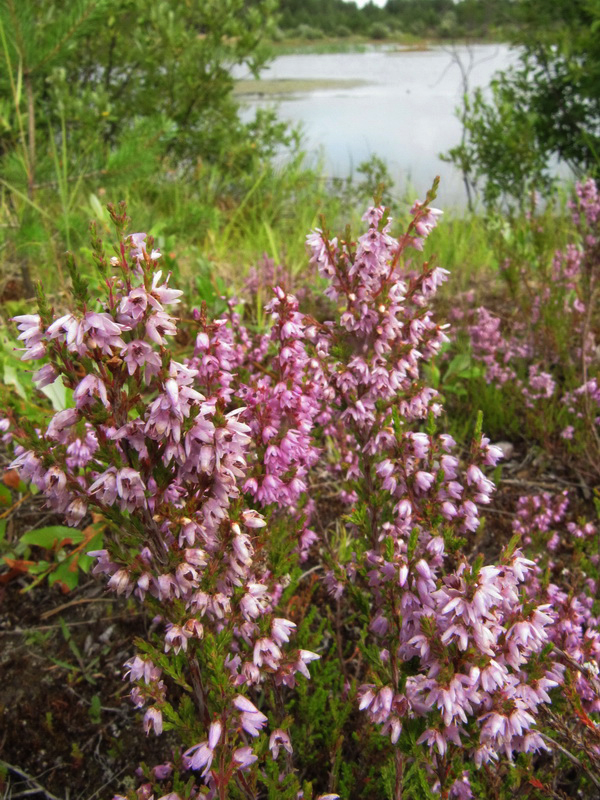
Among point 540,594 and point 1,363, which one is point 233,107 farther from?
point 540,594

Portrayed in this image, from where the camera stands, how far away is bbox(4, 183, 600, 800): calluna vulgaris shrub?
125 centimetres

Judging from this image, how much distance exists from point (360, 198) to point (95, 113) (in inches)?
176

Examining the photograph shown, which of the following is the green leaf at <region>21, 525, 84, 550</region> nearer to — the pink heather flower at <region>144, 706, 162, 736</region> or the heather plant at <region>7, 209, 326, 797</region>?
the heather plant at <region>7, 209, 326, 797</region>

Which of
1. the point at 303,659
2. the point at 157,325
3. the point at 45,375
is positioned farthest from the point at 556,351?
the point at 45,375

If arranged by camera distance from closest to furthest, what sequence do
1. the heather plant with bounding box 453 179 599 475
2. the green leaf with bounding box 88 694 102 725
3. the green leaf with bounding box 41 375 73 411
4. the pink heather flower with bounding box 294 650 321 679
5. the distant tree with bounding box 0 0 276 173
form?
the pink heather flower with bounding box 294 650 321 679, the green leaf with bounding box 88 694 102 725, the green leaf with bounding box 41 375 73 411, the heather plant with bounding box 453 179 599 475, the distant tree with bounding box 0 0 276 173

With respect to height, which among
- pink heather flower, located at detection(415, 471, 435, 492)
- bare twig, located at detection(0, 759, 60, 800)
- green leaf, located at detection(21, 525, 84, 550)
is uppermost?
pink heather flower, located at detection(415, 471, 435, 492)

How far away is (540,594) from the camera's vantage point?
6.64 feet

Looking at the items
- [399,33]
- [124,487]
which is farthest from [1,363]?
[399,33]

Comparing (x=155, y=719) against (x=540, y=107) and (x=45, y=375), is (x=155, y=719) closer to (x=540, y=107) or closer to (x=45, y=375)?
(x=45, y=375)

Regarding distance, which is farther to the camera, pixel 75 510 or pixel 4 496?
pixel 4 496

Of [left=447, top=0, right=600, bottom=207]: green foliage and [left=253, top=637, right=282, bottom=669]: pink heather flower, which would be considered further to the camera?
[left=447, top=0, right=600, bottom=207]: green foliage

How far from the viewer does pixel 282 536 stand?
72.3 inches

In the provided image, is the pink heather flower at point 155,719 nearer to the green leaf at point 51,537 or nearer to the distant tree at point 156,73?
the green leaf at point 51,537

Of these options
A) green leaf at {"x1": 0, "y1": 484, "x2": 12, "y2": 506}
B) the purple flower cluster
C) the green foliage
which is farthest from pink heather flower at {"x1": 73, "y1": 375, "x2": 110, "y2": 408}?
the green foliage
